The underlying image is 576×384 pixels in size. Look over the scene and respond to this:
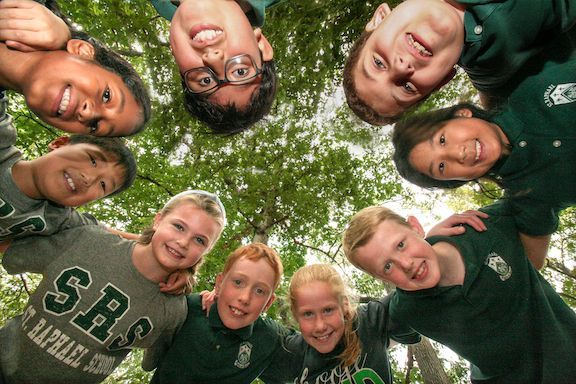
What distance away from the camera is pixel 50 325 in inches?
103

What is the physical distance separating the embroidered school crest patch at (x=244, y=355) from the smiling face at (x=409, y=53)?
2632 mm

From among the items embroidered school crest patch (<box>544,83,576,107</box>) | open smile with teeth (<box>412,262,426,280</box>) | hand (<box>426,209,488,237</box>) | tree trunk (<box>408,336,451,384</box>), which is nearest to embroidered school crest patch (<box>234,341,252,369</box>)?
open smile with teeth (<box>412,262,426,280</box>)

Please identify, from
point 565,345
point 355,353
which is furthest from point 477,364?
point 355,353

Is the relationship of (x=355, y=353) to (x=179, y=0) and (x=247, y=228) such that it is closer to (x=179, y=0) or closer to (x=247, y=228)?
(x=179, y=0)

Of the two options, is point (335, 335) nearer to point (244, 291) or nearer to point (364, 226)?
point (244, 291)

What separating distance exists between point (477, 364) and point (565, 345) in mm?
684

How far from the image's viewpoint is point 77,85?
1.83 m

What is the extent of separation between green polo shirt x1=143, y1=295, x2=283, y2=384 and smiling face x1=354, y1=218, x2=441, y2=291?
143cm

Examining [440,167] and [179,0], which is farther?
[440,167]

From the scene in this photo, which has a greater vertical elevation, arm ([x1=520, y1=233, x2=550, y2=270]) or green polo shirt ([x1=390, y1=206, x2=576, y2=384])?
arm ([x1=520, y1=233, x2=550, y2=270])

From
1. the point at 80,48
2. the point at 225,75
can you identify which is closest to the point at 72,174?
the point at 80,48

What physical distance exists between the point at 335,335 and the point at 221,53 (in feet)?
8.77

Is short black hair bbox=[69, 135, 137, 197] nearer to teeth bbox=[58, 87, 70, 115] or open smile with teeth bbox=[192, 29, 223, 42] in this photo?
teeth bbox=[58, 87, 70, 115]

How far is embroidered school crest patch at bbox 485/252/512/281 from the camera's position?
A: 274 cm
